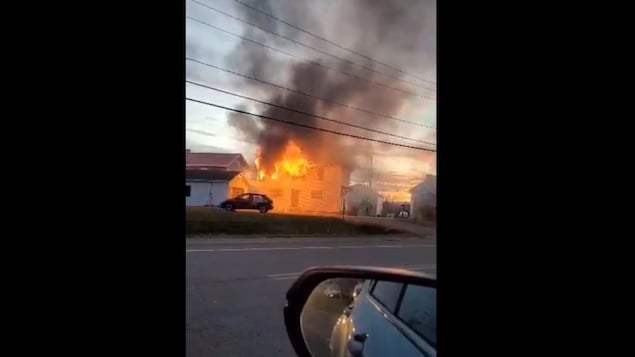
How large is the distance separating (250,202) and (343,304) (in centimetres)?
563

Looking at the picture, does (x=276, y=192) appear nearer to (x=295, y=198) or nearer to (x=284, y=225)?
(x=295, y=198)

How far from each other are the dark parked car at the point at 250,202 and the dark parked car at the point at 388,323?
5.45 meters

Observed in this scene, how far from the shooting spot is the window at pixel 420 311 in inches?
34.6

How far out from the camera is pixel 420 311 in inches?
38.1

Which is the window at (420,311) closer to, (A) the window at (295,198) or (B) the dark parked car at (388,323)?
(B) the dark parked car at (388,323)

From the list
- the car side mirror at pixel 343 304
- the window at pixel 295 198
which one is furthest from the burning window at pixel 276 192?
the car side mirror at pixel 343 304

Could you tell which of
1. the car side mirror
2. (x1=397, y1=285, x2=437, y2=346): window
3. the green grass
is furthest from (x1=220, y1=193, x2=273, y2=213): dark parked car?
(x1=397, y1=285, x2=437, y2=346): window

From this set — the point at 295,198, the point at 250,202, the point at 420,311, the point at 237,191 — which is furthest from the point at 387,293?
the point at 250,202
